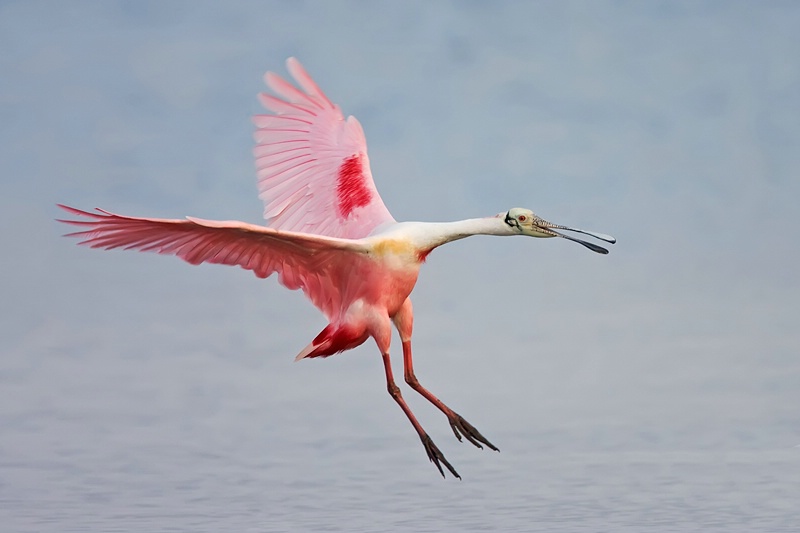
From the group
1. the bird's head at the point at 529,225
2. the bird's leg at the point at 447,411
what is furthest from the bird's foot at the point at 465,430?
the bird's head at the point at 529,225

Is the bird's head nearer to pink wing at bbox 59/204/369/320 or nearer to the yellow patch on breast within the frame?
the yellow patch on breast

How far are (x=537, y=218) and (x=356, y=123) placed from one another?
146 centimetres

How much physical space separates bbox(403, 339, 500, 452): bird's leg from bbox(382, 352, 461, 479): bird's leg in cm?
28

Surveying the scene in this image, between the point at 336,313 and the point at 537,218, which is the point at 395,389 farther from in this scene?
the point at 537,218

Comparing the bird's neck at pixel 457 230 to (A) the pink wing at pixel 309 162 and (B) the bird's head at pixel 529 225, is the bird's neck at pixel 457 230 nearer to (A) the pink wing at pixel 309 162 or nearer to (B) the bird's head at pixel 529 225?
(B) the bird's head at pixel 529 225

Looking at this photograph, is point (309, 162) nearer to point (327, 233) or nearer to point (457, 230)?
point (327, 233)

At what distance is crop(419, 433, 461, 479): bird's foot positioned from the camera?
6375mm

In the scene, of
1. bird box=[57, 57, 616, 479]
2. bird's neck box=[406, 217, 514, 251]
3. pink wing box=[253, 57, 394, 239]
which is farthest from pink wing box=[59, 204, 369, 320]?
pink wing box=[253, 57, 394, 239]

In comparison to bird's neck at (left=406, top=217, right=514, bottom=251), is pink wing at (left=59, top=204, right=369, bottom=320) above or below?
below

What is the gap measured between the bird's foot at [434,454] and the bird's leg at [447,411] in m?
0.30

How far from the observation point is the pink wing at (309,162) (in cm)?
743

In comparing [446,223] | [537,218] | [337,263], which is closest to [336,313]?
[337,263]

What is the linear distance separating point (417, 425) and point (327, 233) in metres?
1.39

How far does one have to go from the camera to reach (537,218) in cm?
673
